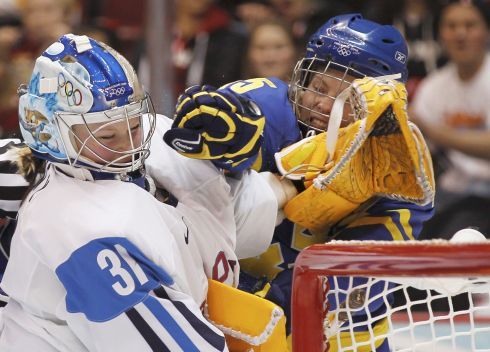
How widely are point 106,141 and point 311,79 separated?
0.71 meters

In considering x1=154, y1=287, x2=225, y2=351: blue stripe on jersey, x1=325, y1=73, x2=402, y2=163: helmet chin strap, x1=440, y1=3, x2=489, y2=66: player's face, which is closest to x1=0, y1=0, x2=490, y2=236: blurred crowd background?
x1=440, y1=3, x2=489, y2=66: player's face

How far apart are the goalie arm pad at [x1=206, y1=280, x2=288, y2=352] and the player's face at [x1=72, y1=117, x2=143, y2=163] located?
0.34 m

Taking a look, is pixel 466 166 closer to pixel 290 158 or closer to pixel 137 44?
pixel 137 44

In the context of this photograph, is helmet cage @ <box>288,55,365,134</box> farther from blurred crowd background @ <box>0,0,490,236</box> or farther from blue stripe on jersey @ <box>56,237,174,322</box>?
blurred crowd background @ <box>0,0,490,236</box>

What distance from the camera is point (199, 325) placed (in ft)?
6.58

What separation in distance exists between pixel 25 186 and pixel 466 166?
232 centimetres

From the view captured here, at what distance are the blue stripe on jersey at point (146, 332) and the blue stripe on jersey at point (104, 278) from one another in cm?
2

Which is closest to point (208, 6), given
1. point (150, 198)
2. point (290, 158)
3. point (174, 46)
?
point (174, 46)

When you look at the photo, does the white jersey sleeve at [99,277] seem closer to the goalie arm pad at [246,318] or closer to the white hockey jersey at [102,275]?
the white hockey jersey at [102,275]

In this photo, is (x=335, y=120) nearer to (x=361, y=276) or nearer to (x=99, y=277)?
(x=361, y=276)

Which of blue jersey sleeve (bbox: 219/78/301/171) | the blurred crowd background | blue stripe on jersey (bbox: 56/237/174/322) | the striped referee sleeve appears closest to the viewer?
blue stripe on jersey (bbox: 56/237/174/322)

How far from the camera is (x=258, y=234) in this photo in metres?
2.37

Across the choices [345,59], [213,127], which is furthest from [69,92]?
[345,59]

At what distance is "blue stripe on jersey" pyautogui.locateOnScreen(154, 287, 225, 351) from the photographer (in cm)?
199
